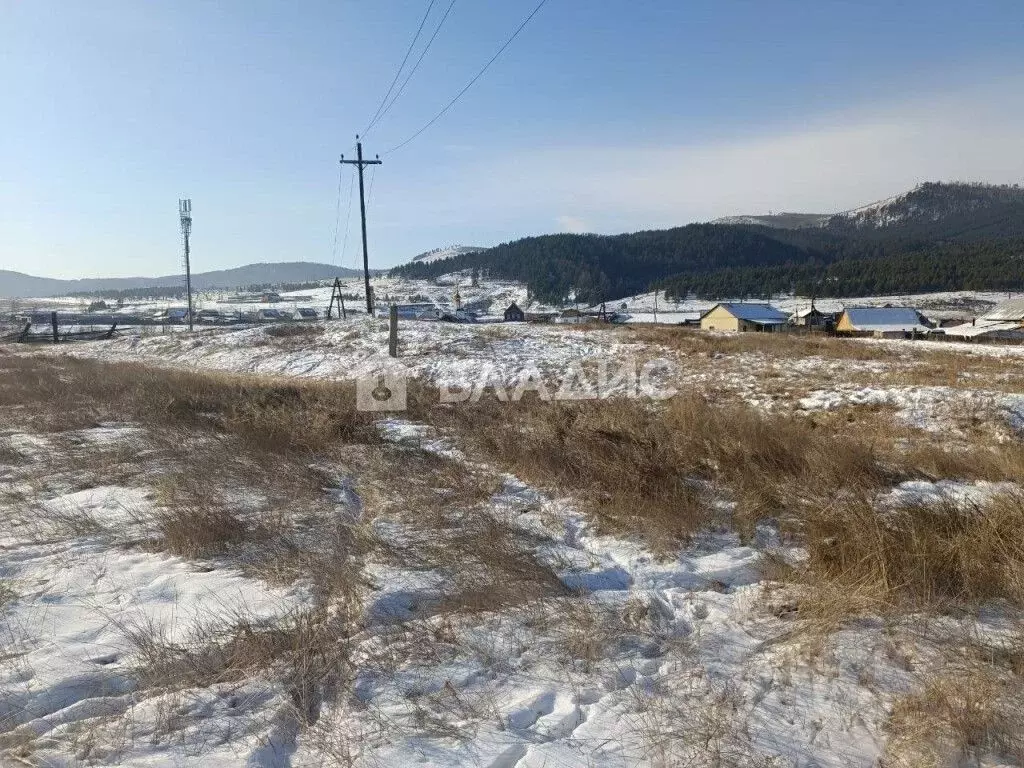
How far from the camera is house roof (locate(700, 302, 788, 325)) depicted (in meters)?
76.2

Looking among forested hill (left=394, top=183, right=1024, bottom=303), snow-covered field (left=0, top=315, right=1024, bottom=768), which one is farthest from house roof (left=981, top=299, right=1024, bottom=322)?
snow-covered field (left=0, top=315, right=1024, bottom=768)

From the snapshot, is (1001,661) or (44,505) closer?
(1001,661)

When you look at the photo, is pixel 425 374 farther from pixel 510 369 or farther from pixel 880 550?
pixel 880 550

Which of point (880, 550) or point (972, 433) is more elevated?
point (880, 550)

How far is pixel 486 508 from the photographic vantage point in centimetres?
528

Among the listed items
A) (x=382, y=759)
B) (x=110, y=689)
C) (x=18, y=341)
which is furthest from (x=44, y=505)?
(x=18, y=341)

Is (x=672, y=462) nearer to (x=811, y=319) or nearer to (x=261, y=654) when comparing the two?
(x=261, y=654)

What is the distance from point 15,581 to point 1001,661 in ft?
19.4

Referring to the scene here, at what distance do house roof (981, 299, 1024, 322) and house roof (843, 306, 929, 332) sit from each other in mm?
6707

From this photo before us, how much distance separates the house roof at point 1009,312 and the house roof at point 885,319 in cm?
671
